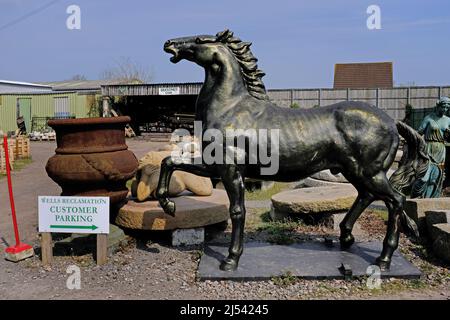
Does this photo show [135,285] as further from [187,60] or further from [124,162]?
[187,60]

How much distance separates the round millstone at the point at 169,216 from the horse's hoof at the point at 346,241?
54.4 inches

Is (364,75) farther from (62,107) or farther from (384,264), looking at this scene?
(384,264)

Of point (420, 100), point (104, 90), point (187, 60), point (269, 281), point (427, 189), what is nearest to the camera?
point (269, 281)

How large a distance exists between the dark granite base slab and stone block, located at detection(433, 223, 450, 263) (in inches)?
17.8

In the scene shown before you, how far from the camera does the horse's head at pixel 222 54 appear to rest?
3719mm

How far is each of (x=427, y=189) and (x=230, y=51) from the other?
431cm

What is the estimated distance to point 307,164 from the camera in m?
3.71

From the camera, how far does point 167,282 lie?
146 inches

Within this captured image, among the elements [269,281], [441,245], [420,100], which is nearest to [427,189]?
[441,245]

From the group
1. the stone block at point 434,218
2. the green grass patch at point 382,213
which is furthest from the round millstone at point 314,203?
the stone block at point 434,218

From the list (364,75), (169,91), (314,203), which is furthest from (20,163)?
(364,75)

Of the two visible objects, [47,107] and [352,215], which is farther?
[47,107]

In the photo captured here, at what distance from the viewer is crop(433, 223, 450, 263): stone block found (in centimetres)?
408

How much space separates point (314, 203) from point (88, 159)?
2.84 m
